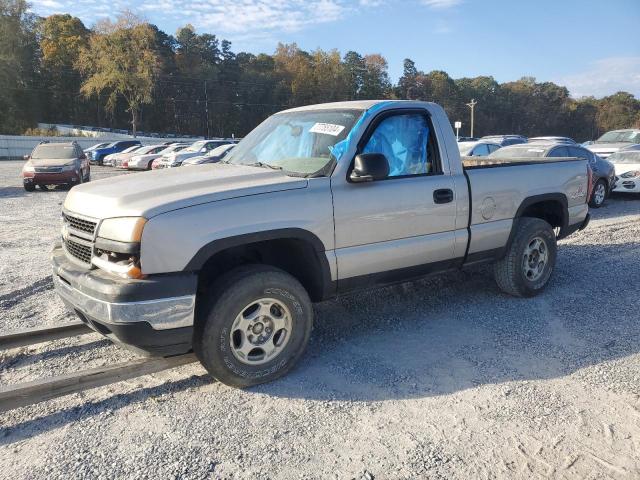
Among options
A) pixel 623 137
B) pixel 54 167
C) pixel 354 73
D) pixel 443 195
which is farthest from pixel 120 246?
pixel 354 73

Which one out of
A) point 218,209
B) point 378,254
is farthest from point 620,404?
point 218,209

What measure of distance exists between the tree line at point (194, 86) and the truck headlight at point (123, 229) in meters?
53.7

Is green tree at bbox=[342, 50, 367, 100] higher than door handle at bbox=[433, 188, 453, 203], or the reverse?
green tree at bbox=[342, 50, 367, 100]

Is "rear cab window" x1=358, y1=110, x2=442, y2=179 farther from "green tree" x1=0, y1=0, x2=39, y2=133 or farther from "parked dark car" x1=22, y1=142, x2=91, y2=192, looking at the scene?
"green tree" x1=0, y1=0, x2=39, y2=133

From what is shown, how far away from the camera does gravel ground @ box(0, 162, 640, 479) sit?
283 centimetres

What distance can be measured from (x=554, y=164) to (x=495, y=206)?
1.24 m

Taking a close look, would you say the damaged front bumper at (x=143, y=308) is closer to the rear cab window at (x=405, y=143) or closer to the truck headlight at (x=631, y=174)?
the rear cab window at (x=405, y=143)

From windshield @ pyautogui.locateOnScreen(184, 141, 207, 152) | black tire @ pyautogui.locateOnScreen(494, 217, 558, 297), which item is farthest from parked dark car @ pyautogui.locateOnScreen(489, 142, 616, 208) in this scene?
windshield @ pyautogui.locateOnScreen(184, 141, 207, 152)

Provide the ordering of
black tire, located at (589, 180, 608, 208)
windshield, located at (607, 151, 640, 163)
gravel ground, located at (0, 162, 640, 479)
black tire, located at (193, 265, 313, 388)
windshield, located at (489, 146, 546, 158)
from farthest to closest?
windshield, located at (607, 151, 640, 163), black tire, located at (589, 180, 608, 208), windshield, located at (489, 146, 546, 158), black tire, located at (193, 265, 313, 388), gravel ground, located at (0, 162, 640, 479)

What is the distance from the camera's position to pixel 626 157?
14.5 metres

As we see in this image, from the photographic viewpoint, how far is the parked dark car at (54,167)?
632 inches

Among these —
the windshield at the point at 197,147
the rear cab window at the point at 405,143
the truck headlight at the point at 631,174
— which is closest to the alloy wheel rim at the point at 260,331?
the rear cab window at the point at 405,143

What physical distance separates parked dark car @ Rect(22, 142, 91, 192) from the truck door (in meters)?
14.7

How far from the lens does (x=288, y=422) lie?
324 cm
